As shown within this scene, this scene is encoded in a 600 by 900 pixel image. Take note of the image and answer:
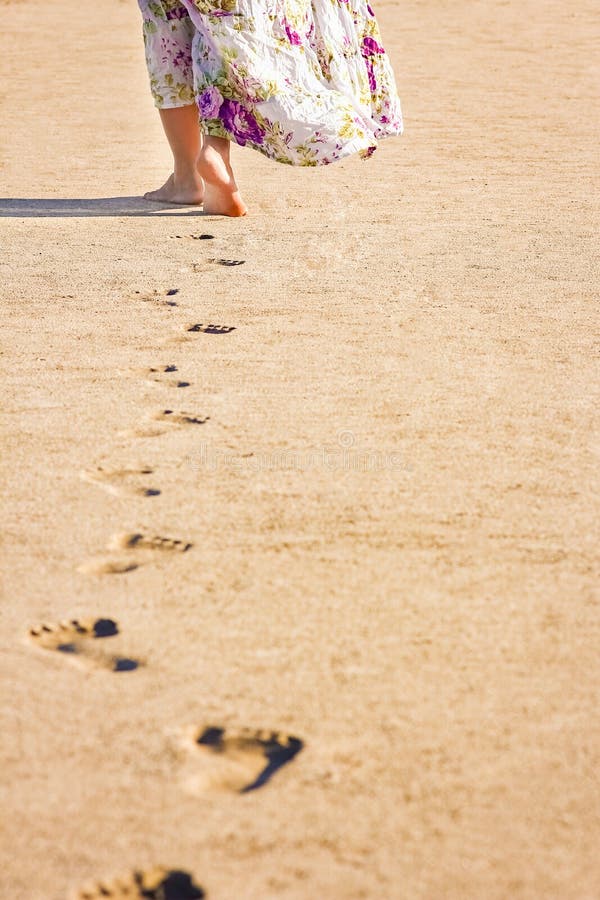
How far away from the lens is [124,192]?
4.62 metres

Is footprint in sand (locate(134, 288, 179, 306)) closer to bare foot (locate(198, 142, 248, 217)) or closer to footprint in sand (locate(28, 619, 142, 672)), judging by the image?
bare foot (locate(198, 142, 248, 217))

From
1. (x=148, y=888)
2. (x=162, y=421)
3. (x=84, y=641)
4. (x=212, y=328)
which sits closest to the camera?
(x=148, y=888)

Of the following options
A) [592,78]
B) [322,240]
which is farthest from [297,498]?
[592,78]

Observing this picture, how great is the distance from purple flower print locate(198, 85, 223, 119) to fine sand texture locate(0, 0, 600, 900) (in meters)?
0.36

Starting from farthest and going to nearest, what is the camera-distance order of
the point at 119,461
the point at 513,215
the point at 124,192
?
the point at 124,192 → the point at 513,215 → the point at 119,461

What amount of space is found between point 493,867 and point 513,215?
3.31 metres

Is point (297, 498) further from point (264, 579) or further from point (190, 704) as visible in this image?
point (190, 704)

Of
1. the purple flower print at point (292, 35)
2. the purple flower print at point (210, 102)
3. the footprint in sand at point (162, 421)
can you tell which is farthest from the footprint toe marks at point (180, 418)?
the purple flower print at point (292, 35)

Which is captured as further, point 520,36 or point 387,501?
point 520,36

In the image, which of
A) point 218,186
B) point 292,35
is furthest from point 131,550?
point 292,35

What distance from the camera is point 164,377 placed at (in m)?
2.62

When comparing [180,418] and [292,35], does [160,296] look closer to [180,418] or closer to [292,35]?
[180,418]

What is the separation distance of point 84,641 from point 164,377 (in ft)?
3.61

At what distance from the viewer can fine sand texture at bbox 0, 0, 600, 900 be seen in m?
1.26
